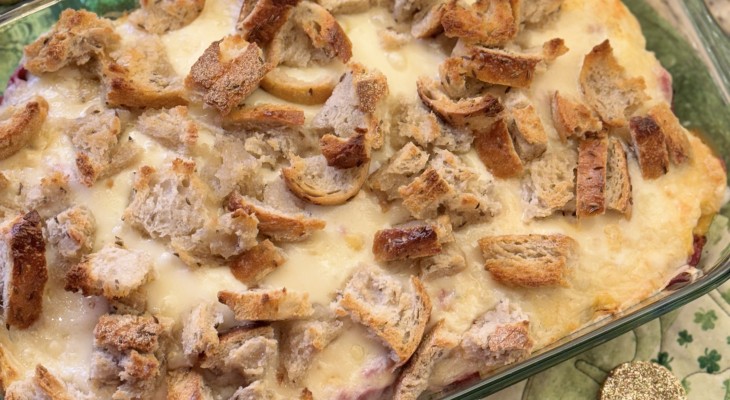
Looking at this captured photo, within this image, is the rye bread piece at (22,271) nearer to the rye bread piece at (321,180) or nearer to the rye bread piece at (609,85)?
the rye bread piece at (321,180)

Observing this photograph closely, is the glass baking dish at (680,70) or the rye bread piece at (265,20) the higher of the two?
the rye bread piece at (265,20)

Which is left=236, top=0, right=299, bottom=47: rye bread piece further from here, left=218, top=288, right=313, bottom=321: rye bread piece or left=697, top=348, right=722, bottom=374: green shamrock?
left=697, top=348, right=722, bottom=374: green shamrock

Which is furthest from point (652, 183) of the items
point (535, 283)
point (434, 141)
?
point (434, 141)

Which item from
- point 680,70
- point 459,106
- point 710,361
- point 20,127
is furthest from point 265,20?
point 710,361

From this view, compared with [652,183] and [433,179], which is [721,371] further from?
[433,179]

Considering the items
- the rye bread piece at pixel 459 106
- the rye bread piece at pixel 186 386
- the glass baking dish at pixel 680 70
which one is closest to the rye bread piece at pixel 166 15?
the glass baking dish at pixel 680 70

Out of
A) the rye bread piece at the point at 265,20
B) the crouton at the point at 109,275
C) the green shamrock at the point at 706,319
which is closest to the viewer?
the crouton at the point at 109,275

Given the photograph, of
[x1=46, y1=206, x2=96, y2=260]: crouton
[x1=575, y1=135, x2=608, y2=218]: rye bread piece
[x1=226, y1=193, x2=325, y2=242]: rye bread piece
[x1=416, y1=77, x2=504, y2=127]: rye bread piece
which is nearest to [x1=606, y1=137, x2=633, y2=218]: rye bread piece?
[x1=575, y1=135, x2=608, y2=218]: rye bread piece

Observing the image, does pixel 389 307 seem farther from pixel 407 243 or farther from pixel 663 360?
pixel 663 360
